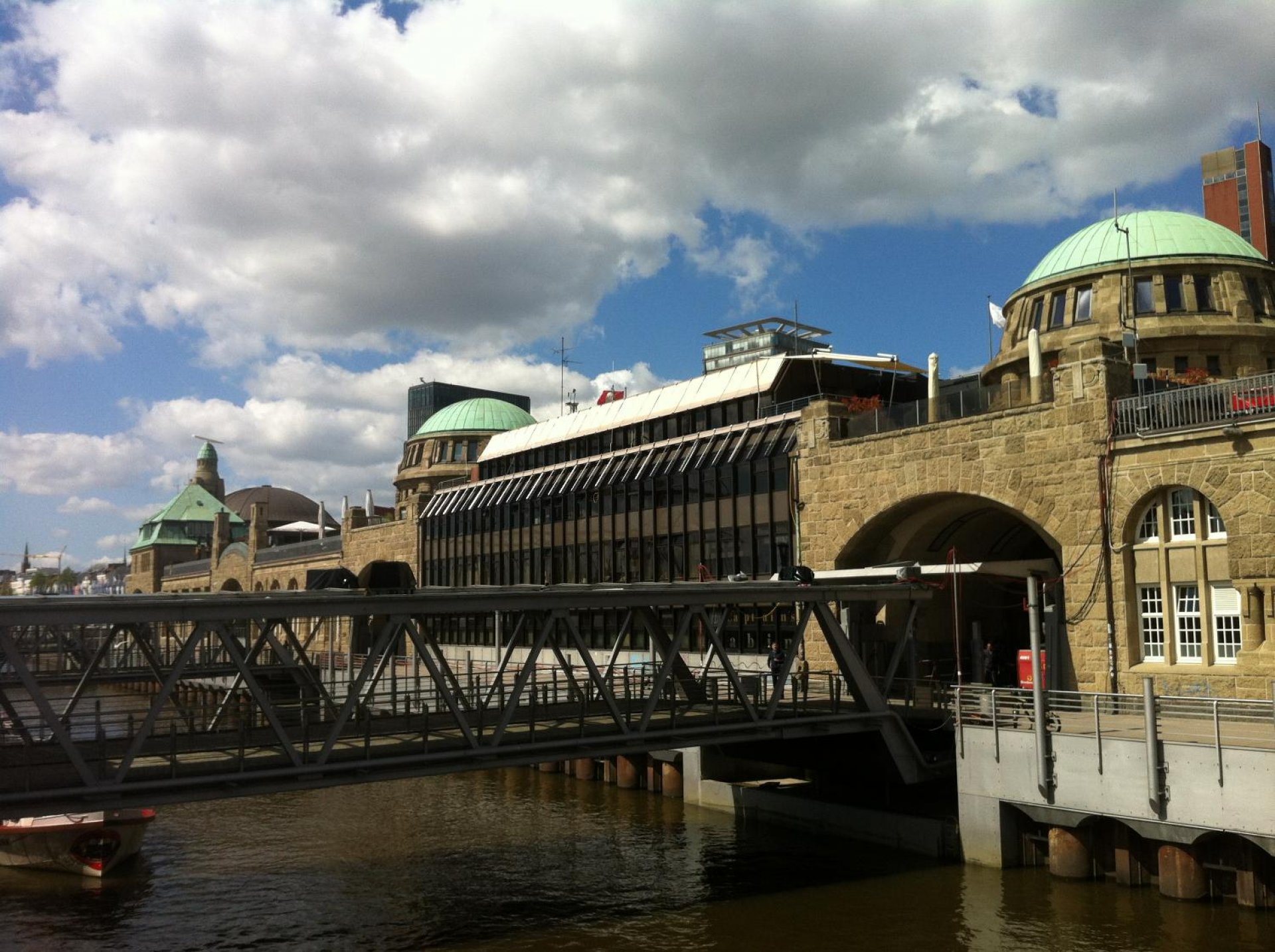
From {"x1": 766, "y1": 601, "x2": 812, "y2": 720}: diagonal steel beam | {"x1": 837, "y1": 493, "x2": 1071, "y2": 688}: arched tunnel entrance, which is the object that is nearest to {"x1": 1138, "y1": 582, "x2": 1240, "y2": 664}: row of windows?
{"x1": 837, "y1": 493, "x2": 1071, "y2": 688}: arched tunnel entrance

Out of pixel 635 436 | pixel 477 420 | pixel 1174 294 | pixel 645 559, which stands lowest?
pixel 645 559

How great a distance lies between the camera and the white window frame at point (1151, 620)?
2927 centimetres

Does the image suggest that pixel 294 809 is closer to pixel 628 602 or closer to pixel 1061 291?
pixel 628 602

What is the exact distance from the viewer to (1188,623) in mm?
28750

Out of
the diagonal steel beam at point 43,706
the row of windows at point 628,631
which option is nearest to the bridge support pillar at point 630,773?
the row of windows at point 628,631

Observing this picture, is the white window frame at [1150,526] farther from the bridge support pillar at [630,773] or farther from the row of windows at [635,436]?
the bridge support pillar at [630,773]

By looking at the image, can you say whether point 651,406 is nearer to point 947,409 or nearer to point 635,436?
point 635,436

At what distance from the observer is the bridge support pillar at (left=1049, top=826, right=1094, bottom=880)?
24.2m

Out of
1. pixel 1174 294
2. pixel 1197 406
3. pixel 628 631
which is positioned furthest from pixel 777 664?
pixel 1174 294

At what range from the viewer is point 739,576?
3431 centimetres

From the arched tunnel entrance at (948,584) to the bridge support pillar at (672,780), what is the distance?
24.7ft

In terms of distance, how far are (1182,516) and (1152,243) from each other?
17.5 meters

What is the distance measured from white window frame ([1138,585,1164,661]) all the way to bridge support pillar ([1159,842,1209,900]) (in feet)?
25.8

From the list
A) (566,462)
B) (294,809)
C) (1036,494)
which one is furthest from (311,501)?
(1036,494)
